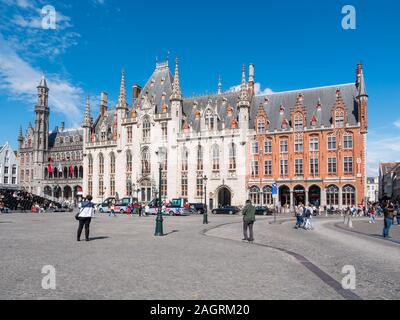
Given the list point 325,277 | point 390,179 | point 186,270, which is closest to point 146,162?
point 186,270

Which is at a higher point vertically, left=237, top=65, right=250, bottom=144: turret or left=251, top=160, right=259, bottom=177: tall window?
left=237, top=65, right=250, bottom=144: turret

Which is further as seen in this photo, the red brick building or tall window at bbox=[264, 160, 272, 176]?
tall window at bbox=[264, 160, 272, 176]

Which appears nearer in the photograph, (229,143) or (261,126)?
(261,126)

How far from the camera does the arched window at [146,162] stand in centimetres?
6575

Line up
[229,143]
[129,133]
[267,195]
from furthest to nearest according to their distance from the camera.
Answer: [129,133] → [229,143] → [267,195]

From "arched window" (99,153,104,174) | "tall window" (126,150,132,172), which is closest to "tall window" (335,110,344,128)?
"tall window" (126,150,132,172)

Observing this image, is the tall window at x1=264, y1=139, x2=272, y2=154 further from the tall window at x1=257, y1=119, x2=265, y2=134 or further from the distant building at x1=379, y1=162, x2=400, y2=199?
the distant building at x1=379, y1=162, x2=400, y2=199

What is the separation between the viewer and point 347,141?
173ft

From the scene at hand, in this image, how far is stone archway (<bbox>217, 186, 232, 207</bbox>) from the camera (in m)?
61.2

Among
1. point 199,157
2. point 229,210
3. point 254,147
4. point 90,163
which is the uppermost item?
point 254,147

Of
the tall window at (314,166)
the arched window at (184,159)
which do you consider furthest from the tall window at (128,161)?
the tall window at (314,166)

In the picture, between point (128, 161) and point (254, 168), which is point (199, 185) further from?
point (128, 161)

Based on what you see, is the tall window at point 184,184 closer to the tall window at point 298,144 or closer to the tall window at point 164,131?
the tall window at point 164,131

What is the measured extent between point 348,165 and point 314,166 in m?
4.60
